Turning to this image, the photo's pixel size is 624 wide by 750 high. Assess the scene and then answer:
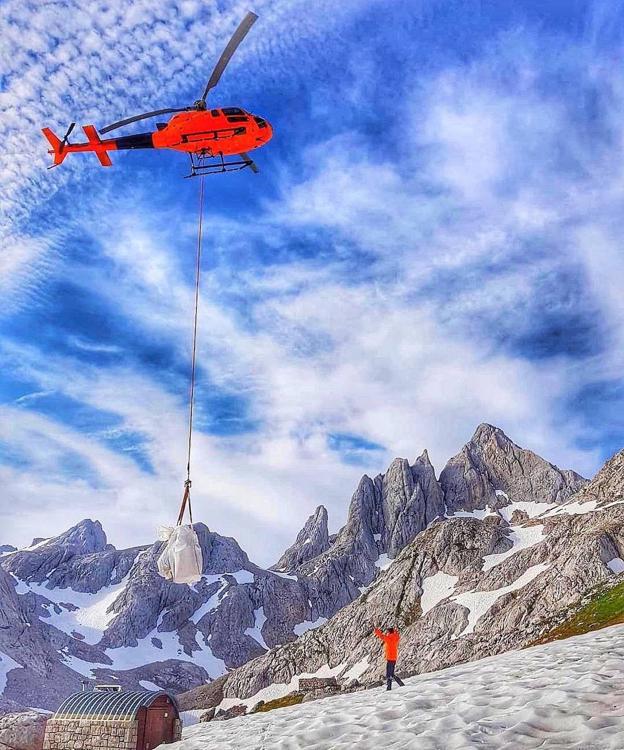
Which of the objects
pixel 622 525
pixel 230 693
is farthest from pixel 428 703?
pixel 230 693

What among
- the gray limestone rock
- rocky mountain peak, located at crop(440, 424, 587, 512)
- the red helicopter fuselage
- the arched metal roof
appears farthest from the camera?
rocky mountain peak, located at crop(440, 424, 587, 512)

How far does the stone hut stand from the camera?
27891mm

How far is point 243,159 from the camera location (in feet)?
83.7

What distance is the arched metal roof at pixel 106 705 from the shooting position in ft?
94.0

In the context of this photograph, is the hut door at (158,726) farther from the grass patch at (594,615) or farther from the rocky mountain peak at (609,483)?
the rocky mountain peak at (609,483)

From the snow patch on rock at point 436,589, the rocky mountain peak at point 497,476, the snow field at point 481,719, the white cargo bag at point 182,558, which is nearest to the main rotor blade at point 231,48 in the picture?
the white cargo bag at point 182,558

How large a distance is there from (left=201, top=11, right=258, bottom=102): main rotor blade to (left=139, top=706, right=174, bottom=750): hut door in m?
26.5

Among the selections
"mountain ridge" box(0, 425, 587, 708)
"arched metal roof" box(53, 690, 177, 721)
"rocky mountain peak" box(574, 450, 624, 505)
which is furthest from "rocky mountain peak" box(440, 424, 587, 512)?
"arched metal roof" box(53, 690, 177, 721)

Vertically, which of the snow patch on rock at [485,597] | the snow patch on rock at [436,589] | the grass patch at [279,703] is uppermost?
the snow patch on rock at [436,589]

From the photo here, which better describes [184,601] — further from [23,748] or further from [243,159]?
[243,159]

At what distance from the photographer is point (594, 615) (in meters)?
64.8

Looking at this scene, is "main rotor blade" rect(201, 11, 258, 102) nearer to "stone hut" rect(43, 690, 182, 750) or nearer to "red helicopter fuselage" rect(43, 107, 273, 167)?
"red helicopter fuselage" rect(43, 107, 273, 167)

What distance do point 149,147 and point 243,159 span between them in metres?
Answer: 3.93

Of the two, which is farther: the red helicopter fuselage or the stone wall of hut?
the stone wall of hut
